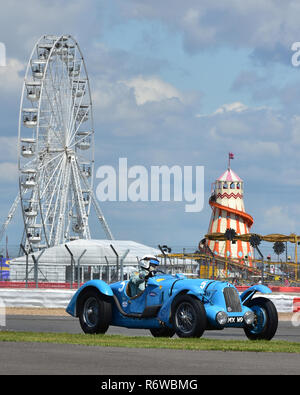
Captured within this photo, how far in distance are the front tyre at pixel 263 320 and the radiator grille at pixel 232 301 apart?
386 millimetres

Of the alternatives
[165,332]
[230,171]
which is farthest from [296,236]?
[165,332]

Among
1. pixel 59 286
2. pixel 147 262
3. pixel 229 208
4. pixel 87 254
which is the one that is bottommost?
pixel 59 286

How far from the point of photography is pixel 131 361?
1058 centimetres

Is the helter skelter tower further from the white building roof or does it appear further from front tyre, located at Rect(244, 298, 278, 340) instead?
front tyre, located at Rect(244, 298, 278, 340)

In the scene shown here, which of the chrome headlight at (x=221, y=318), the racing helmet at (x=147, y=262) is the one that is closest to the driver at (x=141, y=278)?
the racing helmet at (x=147, y=262)

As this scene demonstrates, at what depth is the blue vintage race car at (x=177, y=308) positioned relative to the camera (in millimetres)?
14680

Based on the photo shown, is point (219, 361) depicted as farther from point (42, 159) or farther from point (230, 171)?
point (230, 171)

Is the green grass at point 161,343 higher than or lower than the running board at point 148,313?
lower

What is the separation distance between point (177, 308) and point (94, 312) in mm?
1922

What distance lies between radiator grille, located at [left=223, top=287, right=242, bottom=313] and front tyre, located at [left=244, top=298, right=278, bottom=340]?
39cm

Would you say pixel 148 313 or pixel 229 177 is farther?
pixel 229 177

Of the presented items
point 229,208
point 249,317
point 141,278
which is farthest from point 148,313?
point 229,208

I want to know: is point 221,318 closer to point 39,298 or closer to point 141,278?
point 141,278

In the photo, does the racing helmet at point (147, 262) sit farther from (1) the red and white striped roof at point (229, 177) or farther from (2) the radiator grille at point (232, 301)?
(1) the red and white striped roof at point (229, 177)
